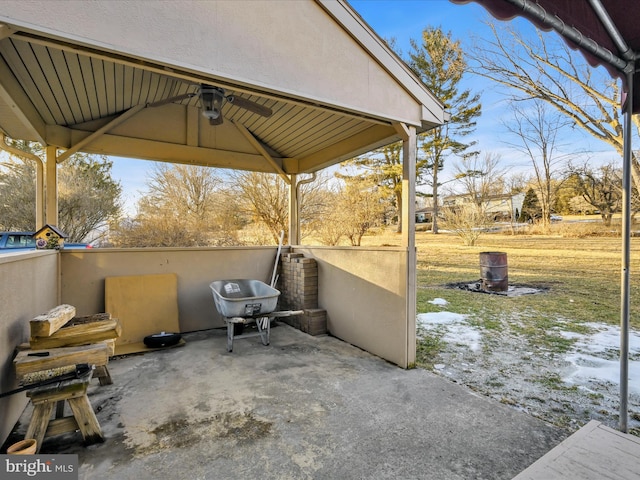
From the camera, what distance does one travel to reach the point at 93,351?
88.7 inches

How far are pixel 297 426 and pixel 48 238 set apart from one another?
355 cm

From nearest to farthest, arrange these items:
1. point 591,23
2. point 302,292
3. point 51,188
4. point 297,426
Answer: point 591,23
point 297,426
point 51,188
point 302,292

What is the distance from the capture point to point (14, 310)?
2336 mm

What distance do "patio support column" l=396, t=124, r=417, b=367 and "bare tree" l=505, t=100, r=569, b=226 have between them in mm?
10788

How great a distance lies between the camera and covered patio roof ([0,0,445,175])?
2.00 m

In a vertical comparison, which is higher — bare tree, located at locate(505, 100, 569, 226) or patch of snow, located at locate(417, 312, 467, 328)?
bare tree, located at locate(505, 100, 569, 226)

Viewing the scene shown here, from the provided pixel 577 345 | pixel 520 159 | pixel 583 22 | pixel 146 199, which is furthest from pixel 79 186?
pixel 520 159

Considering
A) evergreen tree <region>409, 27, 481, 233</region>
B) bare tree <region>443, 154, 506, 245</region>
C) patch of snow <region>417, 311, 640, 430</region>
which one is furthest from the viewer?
evergreen tree <region>409, 27, 481, 233</region>

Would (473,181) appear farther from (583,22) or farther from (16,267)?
(16,267)

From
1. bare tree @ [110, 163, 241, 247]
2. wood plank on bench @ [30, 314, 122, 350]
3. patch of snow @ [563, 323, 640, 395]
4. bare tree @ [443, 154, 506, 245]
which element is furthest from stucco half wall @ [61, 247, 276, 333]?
bare tree @ [443, 154, 506, 245]

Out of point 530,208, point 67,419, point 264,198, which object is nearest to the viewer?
point 67,419

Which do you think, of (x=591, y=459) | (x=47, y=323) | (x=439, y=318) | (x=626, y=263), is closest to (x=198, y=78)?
(x=47, y=323)

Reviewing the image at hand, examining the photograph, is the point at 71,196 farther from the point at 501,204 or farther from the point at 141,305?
the point at 501,204

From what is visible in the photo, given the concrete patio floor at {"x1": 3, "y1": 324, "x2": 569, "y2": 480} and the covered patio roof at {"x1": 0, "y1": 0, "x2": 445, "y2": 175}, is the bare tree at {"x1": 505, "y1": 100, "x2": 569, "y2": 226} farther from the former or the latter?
the concrete patio floor at {"x1": 3, "y1": 324, "x2": 569, "y2": 480}
